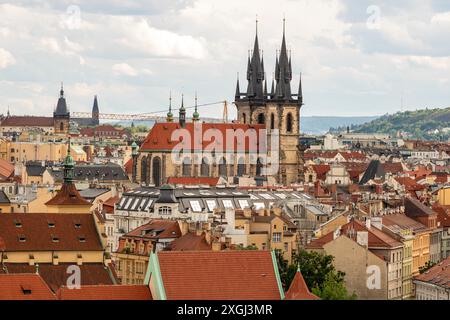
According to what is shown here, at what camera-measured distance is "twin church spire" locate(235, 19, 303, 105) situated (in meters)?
164

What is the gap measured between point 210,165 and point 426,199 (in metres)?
35.8

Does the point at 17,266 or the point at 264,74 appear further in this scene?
the point at 264,74

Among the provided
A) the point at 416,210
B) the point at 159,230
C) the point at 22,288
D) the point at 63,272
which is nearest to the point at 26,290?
the point at 22,288

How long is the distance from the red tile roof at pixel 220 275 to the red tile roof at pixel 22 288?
3.76m

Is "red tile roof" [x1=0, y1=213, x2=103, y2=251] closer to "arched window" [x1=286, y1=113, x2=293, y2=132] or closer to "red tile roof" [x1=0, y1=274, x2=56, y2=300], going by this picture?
"red tile roof" [x1=0, y1=274, x2=56, y2=300]

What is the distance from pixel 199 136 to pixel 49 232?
86.5 m

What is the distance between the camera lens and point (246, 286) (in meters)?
38.0

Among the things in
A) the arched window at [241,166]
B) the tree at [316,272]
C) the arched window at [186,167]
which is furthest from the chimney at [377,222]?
the arched window at [241,166]

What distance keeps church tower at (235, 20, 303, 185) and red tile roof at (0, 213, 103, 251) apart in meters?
91.7

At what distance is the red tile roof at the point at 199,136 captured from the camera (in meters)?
154

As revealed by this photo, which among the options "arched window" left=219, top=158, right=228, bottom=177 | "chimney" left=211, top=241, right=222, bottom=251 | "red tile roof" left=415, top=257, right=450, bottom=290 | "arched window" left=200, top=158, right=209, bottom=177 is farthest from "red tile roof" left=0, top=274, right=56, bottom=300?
"arched window" left=219, top=158, right=228, bottom=177

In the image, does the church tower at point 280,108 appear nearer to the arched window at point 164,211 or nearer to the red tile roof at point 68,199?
the arched window at point 164,211
